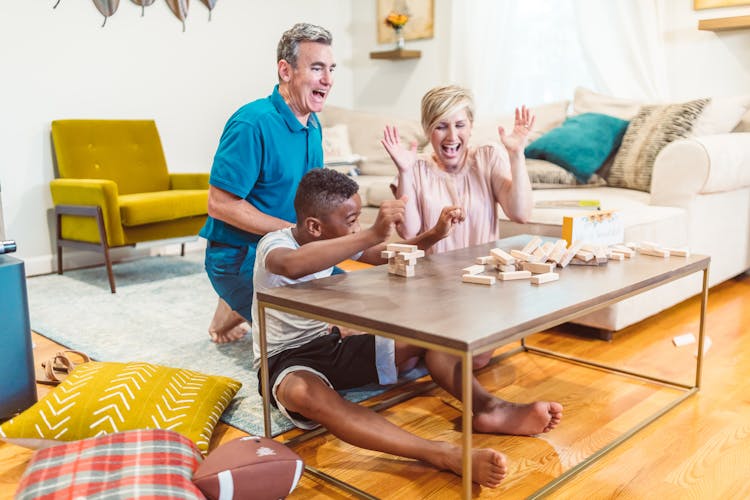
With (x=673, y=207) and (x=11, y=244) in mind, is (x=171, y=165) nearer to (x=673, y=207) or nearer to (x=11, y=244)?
(x=11, y=244)

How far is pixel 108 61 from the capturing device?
394cm

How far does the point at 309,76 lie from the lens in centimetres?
205

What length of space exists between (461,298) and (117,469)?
73 cm

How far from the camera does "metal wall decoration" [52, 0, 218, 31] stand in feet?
12.7

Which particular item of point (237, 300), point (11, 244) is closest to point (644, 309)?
point (237, 300)

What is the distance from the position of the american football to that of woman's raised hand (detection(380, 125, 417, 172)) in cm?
92

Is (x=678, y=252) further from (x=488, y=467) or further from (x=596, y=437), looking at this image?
(x=488, y=467)

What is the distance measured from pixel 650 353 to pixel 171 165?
3146mm

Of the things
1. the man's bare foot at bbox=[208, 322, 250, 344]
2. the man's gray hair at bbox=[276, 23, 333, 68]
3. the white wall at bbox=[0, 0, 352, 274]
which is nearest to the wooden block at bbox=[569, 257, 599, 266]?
the man's gray hair at bbox=[276, 23, 333, 68]

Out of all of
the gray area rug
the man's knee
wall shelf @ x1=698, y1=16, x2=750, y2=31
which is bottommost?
the gray area rug

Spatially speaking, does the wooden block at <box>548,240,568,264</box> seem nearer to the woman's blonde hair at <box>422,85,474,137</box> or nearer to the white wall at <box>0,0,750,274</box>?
the woman's blonde hair at <box>422,85,474,137</box>

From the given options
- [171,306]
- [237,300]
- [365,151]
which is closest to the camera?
[237,300]

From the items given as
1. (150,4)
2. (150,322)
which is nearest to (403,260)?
(150,322)

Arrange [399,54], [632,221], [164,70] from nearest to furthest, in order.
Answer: [632,221] < [164,70] < [399,54]
